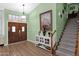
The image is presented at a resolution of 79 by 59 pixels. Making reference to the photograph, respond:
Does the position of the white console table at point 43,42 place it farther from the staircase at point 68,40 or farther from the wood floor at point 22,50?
the staircase at point 68,40

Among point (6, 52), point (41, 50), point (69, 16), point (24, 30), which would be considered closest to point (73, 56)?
point (41, 50)

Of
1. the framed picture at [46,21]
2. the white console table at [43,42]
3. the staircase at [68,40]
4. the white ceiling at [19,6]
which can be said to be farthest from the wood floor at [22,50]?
the white ceiling at [19,6]

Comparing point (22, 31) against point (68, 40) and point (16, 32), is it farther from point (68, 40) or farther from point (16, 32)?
point (68, 40)

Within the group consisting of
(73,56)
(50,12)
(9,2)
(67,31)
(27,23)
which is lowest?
(73,56)

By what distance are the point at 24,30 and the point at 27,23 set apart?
0.16m

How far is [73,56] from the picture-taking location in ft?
7.09

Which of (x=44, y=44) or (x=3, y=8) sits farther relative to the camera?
(x=44, y=44)

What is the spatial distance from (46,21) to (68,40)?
0.59m

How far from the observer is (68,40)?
215 centimetres

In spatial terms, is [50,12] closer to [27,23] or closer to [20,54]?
[27,23]

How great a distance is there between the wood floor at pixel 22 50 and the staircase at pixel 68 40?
0.29m

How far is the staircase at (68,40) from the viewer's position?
2.13 metres

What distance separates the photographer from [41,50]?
88.0 inches

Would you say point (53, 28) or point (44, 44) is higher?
point (53, 28)
